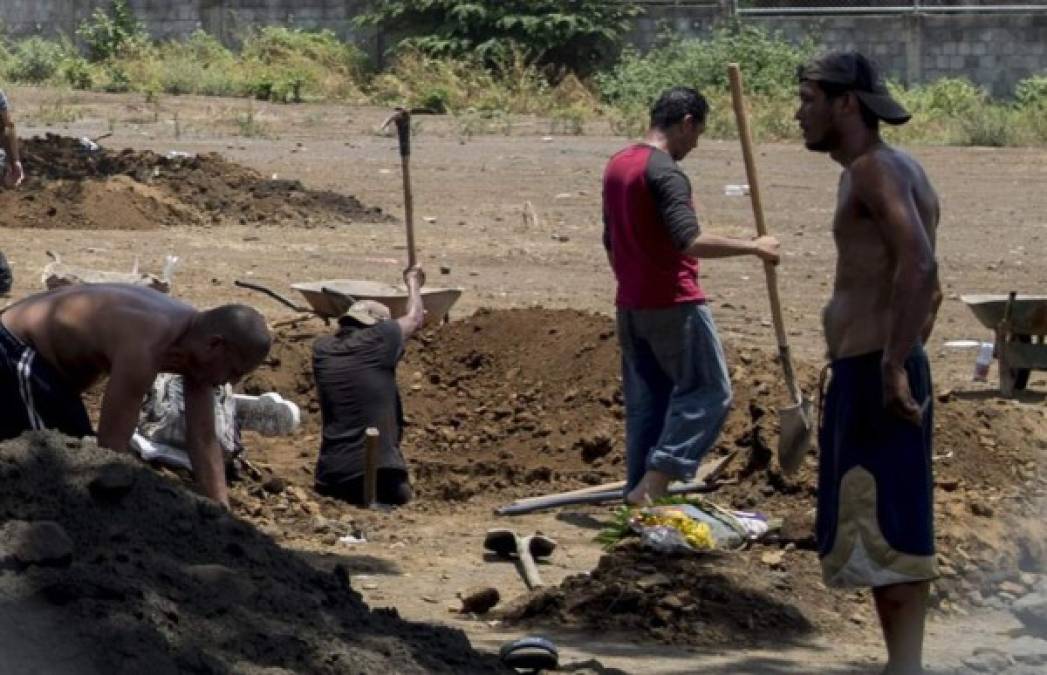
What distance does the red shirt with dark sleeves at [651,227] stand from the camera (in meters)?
8.52

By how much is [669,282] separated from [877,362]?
2.49 meters

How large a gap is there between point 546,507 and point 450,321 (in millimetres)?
3297

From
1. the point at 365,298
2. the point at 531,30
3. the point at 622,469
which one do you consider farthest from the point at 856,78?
the point at 531,30

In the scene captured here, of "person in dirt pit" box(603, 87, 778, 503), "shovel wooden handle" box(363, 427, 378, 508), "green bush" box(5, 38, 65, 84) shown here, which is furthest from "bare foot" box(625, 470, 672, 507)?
"green bush" box(5, 38, 65, 84)

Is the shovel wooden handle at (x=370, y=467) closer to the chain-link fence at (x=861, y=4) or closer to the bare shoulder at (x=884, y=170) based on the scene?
the bare shoulder at (x=884, y=170)

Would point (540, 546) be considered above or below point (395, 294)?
below

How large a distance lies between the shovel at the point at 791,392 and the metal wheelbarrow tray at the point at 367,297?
A: 2.34 metres

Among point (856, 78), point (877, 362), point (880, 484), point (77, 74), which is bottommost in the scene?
point (77, 74)

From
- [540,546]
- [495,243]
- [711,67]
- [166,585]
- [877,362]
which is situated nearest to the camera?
[166,585]

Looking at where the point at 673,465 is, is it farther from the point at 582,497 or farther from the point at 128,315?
the point at 128,315

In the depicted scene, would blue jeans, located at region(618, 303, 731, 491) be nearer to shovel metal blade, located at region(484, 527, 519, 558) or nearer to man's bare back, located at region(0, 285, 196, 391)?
shovel metal blade, located at region(484, 527, 519, 558)

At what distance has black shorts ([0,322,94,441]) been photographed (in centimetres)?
717

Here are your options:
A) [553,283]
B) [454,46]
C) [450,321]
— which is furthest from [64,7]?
[450,321]

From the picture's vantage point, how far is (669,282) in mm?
8688
